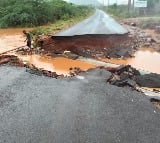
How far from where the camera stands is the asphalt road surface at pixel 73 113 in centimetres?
742

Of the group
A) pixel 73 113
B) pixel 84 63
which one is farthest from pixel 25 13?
pixel 73 113

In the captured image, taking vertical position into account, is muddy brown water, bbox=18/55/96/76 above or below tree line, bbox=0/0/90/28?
below

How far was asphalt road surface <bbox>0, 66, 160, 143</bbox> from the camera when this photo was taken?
24.3ft

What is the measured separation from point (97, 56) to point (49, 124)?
1144cm

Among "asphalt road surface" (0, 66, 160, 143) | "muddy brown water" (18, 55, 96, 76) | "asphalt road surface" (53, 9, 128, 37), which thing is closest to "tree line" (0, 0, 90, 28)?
"asphalt road surface" (53, 9, 128, 37)

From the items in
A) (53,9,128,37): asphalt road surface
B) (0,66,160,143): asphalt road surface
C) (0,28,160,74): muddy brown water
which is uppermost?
(53,9,128,37): asphalt road surface

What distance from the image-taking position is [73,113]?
8.77 meters

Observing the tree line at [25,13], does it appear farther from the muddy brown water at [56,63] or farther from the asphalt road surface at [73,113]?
the asphalt road surface at [73,113]

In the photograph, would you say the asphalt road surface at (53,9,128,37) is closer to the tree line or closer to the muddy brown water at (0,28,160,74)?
the muddy brown water at (0,28,160,74)

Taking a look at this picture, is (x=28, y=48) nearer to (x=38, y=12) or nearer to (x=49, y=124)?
(x=49, y=124)

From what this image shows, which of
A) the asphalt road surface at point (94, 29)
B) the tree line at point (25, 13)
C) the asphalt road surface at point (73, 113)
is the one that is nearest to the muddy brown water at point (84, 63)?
the asphalt road surface at point (94, 29)

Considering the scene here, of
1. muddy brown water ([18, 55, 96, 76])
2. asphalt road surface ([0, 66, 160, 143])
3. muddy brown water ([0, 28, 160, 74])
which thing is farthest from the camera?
muddy brown water ([0, 28, 160, 74])

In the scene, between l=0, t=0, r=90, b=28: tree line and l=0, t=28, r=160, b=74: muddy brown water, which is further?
l=0, t=0, r=90, b=28: tree line

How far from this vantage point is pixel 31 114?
8711 mm
